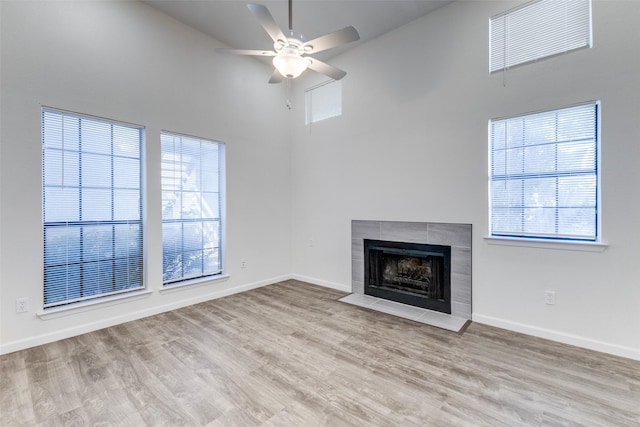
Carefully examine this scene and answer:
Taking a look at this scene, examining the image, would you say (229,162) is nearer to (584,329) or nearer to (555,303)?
(555,303)

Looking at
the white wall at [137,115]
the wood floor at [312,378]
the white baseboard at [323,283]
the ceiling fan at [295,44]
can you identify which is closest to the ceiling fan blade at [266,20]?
the ceiling fan at [295,44]

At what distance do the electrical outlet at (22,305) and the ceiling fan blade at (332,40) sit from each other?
3419mm

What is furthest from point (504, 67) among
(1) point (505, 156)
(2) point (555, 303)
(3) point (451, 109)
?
(2) point (555, 303)

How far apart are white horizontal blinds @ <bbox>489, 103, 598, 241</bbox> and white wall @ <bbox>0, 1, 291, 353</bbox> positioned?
10.9 ft

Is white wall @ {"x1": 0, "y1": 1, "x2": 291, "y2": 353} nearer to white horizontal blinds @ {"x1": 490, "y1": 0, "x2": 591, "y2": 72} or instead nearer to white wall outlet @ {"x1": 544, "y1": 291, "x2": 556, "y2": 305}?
white horizontal blinds @ {"x1": 490, "y1": 0, "x2": 591, "y2": 72}

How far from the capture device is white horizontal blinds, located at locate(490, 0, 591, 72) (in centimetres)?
261

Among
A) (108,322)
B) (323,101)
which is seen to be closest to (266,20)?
(323,101)

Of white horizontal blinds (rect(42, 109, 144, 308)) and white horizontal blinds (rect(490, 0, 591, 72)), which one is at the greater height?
white horizontal blinds (rect(490, 0, 591, 72))

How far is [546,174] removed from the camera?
2.82 m

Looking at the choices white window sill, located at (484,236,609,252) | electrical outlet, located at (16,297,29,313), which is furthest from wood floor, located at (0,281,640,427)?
white window sill, located at (484,236,609,252)

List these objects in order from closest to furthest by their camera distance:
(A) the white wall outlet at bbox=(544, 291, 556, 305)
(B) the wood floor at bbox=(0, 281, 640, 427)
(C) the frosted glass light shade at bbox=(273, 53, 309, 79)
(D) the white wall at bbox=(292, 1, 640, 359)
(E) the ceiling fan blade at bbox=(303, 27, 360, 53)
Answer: (B) the wood floor at bbox=(0, 281, 640, 427) → (E) the ceiling fan blade at bbox=(303, 27, 360, 53) → (C) the frosted glass light shade at bbox=(273, 53, 309, 79) → (D) the white wall at bbox=(292, 1, 640, 359) → (A) the white wall outlet at bbox=(544, 291, 556, 305)

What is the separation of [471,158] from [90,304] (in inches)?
176

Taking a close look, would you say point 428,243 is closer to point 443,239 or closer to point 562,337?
point 443,239

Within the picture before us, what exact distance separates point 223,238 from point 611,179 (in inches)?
174
